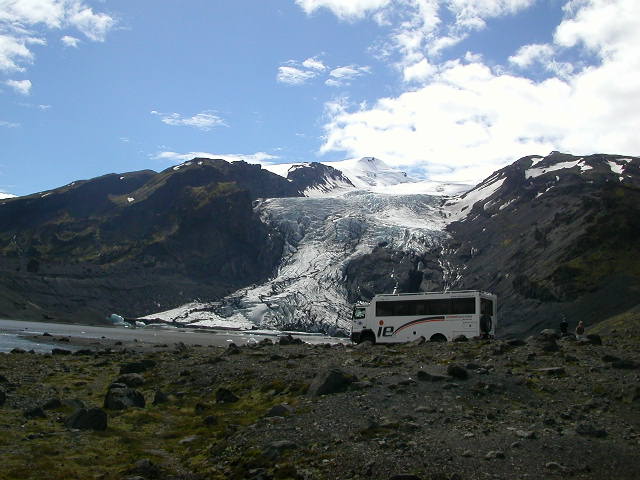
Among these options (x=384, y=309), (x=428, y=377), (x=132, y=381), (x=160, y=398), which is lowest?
(x=132, y=381)

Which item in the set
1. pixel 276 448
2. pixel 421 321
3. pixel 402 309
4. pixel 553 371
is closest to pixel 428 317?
pixel 421 321

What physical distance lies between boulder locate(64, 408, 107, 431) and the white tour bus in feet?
117

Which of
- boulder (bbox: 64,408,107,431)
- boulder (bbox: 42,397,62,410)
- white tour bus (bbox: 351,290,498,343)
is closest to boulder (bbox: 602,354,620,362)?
boulder (bbox: 64,408,107,431)

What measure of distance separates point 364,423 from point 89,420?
10.6 metres

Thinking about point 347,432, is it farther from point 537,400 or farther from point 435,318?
point 435,318

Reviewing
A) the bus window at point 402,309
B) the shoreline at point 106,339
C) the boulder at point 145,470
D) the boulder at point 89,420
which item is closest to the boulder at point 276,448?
the boulder at point 145,470

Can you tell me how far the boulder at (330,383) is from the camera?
24.0m

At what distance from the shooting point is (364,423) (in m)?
19.1

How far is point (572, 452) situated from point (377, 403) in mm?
7400

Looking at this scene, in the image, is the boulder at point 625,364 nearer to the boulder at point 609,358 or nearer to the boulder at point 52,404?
the boulder at point 609,358

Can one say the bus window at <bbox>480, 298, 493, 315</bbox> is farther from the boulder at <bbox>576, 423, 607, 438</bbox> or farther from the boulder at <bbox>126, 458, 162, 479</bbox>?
the boulder at <bbox>126, 458, 162, 479</bbox>

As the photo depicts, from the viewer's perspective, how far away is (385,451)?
16234mm

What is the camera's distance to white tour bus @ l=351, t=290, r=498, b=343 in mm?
54000

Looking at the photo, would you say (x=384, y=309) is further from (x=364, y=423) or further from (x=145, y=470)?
(x=145, y=470)
